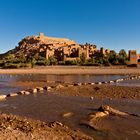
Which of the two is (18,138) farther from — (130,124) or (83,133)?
(130,124)

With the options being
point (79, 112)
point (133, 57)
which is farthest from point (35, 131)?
point (133, 57)

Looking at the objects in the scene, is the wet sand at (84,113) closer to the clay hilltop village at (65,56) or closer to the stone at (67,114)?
the stone at (67,114)

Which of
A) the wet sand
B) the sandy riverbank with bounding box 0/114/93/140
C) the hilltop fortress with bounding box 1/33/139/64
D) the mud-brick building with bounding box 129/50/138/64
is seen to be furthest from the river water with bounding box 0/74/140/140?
the hilltop fortress with bounding box 1/33/139/64

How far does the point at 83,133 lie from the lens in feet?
32.9

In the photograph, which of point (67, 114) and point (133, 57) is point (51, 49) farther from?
point (67, 114)

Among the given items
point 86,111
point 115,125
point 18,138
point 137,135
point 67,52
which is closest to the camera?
point 18,138

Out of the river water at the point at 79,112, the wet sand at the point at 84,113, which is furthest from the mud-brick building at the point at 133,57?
the river water at the point at 79,112

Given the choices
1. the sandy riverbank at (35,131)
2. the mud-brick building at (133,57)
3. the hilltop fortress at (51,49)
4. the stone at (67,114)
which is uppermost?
the hilltop fortress at (51,49)

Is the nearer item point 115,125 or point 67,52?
point 115,125

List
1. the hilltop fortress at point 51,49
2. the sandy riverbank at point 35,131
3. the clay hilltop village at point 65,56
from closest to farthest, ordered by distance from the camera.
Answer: the sandy riverbank at point 35,131 < the clay hilltop village at point 65,56 < the hilltop fortress at point 51,49

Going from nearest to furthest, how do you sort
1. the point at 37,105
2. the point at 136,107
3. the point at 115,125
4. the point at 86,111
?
the point at 115,125, the point at 86,111, the point at 136,107, the point at 37,105

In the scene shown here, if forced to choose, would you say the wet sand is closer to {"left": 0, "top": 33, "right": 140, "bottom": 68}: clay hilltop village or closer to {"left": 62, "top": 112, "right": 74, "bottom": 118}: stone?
{"left": 62, "top": 112, "right": 74, "bottom": 118}: stone

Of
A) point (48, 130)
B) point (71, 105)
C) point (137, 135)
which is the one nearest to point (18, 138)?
point (48, 130)

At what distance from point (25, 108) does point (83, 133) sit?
19.7 feet
